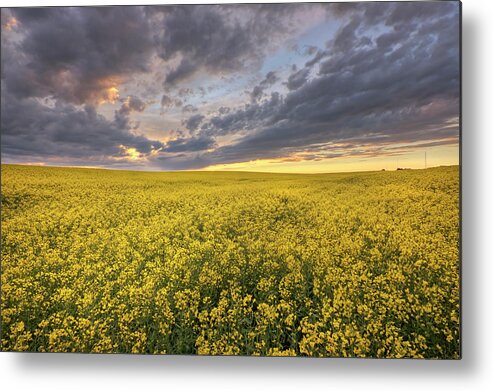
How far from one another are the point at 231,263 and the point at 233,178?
852mm

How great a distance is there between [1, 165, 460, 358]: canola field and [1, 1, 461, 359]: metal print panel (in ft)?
0.05

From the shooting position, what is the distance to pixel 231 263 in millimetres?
3615

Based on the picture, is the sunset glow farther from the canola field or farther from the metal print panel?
the canola field

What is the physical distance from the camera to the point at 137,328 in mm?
3459

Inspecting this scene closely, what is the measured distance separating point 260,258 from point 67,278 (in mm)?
1881

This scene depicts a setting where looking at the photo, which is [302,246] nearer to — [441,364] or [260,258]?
[260,258]

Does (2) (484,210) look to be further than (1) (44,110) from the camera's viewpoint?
No

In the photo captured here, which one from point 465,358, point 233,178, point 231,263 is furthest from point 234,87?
point 465,358

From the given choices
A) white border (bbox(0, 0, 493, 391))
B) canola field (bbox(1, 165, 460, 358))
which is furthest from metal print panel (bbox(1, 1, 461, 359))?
white border (bbox(0, 0, 493, 391))

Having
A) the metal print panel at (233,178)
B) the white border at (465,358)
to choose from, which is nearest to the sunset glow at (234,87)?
the metal print panel at (233,178)

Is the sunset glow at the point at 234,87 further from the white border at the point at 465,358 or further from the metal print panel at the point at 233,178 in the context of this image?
the white border at the point at 465,358

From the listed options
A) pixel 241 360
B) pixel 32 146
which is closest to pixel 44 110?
pixel 32 146

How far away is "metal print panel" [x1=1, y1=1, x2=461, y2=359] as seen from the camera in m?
3.38

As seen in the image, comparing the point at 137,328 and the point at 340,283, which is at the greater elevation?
the point at 340,283
